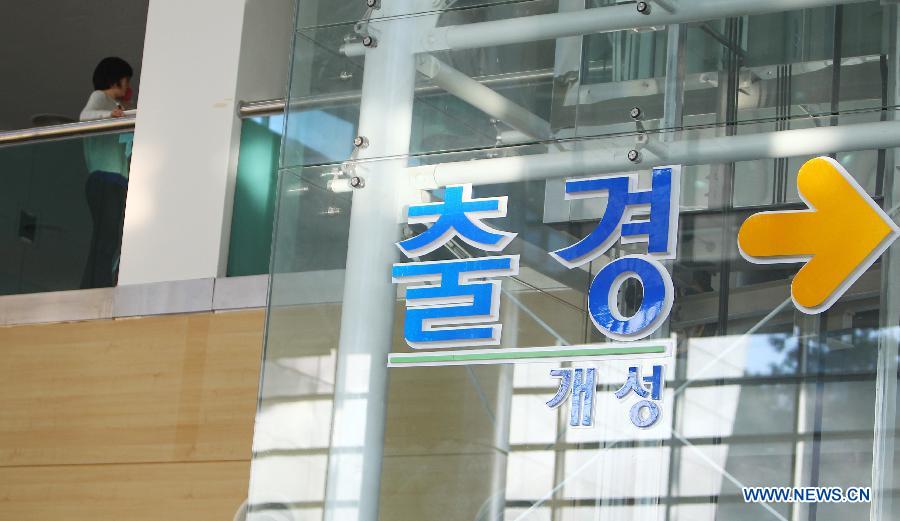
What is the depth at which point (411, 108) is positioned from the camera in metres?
4.93

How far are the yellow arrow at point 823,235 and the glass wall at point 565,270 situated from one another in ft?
0.09

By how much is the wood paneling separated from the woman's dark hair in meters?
1.40

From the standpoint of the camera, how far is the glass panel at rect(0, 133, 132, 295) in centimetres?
788

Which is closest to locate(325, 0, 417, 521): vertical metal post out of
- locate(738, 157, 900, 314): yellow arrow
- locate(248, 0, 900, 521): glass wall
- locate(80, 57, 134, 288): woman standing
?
locate(248, 0, 900, 521): glass wall

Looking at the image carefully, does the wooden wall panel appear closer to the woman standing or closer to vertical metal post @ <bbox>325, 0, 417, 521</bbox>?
the woman standing

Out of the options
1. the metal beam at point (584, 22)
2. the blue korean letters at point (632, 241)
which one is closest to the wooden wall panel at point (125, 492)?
the metal beam at point (584, 22)

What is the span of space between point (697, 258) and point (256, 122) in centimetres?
360

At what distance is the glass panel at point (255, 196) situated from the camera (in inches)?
288

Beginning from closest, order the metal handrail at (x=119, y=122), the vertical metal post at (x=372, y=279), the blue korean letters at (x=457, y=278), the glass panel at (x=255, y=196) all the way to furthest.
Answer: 1. the blue korean letters at (x=457, y=278)
2. the vertical metal post at (x=372, y=279)
3. the metal handrail at (x=119, y=122)
4. the glass panel at (x=255, y=196)

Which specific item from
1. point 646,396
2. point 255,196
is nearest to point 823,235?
point 646,396

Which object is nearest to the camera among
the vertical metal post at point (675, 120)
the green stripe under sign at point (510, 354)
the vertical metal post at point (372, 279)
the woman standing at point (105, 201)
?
the vertical metal post at point (675, 120)

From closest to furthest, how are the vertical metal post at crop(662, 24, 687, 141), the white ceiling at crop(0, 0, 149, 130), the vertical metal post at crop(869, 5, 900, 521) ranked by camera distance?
the vertical metal post at crop(869, 5, 900, 521), the vertical metal post at crop(662, 24, 687, 141), the white ceiling at crop(0, 0, 149, 130)

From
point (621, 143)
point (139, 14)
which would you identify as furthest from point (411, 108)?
point (139, 14)

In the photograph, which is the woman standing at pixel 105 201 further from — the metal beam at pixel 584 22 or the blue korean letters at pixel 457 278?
the blue korean letters at pixel 457 278
